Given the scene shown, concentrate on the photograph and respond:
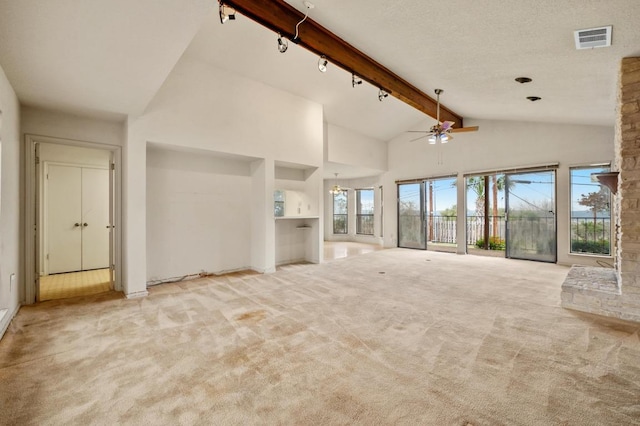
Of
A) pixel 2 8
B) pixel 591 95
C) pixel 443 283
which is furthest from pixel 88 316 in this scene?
pixel 591 95

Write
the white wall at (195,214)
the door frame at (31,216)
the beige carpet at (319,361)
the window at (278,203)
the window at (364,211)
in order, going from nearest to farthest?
the beige carpet at (319,361) < the door frame at (31,216) < the white wall at (195,214) < the window at (278,203) < the window at (364,211)

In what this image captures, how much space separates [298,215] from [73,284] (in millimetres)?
4057

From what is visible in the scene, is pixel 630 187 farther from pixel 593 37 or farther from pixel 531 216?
pixel 531 216

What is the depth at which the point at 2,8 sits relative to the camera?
6.39ft

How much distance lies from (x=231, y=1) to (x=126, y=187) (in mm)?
2827

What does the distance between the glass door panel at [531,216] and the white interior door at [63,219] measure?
9606 mm

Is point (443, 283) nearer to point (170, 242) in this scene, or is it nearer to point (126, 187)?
point (170, 242)

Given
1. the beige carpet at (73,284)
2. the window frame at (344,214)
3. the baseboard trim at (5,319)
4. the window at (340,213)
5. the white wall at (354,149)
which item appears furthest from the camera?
the window at (340,213)

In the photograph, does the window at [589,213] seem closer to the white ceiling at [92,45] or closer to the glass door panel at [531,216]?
the glass door panel at [531,216]

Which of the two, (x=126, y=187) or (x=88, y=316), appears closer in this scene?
(x=88, y=316)

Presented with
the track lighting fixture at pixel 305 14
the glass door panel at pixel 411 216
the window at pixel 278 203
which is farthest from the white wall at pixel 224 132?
the glass door panel at pixel 411 216

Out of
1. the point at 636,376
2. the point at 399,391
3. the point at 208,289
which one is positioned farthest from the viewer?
the point at 208,289

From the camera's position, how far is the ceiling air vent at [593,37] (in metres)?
2.56

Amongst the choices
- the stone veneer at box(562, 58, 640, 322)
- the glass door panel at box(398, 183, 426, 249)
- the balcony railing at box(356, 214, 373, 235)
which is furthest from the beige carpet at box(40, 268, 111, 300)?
the balcony railing at box(356, 214, 373, 235)
